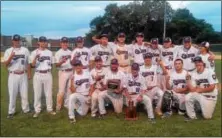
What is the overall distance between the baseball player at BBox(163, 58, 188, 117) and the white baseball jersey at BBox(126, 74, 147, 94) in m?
0.74

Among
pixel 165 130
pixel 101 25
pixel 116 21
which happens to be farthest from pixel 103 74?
pixel 101 25

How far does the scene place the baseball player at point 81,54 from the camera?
1013 cm

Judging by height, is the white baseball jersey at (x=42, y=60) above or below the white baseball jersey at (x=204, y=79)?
above

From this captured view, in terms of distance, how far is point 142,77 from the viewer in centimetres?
962

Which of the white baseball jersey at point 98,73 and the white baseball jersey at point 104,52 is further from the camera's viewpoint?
the white baseball jersey at point 104,52

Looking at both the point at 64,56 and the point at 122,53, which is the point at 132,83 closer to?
the point at 122,53

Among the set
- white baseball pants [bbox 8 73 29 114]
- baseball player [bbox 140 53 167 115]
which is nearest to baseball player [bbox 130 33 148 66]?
baseball player [bbox 140 53 167 115]

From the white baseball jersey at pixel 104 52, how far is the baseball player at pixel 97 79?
25cm

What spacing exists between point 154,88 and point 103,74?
1301 millimetres

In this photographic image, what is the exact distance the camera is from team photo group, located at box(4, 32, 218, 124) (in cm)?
958

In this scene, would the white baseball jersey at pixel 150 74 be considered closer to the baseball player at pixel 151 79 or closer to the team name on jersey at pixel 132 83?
the baseball player at pixel 151 79

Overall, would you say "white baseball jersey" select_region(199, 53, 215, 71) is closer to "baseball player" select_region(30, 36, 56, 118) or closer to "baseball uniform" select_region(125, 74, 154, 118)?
"baseball uniform" select_region(125, 74, 154, 118)

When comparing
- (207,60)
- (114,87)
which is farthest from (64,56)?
(207,60)

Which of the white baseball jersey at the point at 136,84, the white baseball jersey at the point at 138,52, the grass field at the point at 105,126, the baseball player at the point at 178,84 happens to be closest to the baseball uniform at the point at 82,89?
the grass field at the point at 105,126
